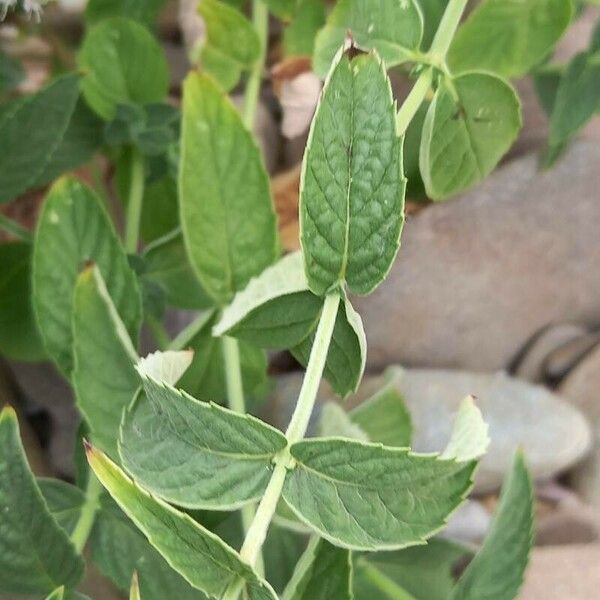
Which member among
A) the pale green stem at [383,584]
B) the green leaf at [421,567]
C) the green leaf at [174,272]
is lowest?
the green leaf at [421,567]

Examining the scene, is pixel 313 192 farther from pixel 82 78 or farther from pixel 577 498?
pixel 577 498

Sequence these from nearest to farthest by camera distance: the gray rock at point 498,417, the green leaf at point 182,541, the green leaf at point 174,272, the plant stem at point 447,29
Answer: the green leaf at point 182,541
the plant stem at point 447,29
the green leaf at point 174,272
the gray rock at point 498,417

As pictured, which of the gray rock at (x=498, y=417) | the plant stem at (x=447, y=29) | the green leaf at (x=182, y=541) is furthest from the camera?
the gray rock at (x=498, y=417)

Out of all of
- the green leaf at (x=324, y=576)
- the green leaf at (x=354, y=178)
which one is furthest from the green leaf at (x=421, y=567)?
the green leaf at (x=354, y=178)

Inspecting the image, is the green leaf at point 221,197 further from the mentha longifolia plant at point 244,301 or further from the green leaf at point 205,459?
the green leaf at point 205,459

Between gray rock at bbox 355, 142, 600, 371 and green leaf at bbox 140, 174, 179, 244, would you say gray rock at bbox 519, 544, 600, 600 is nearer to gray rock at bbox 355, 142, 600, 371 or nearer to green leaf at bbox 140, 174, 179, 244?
gray rock at bbox 355, 142, 600, 371

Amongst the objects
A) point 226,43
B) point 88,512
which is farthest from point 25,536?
point 226,43

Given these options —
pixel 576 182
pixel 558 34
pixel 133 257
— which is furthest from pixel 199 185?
pixel 576 182
